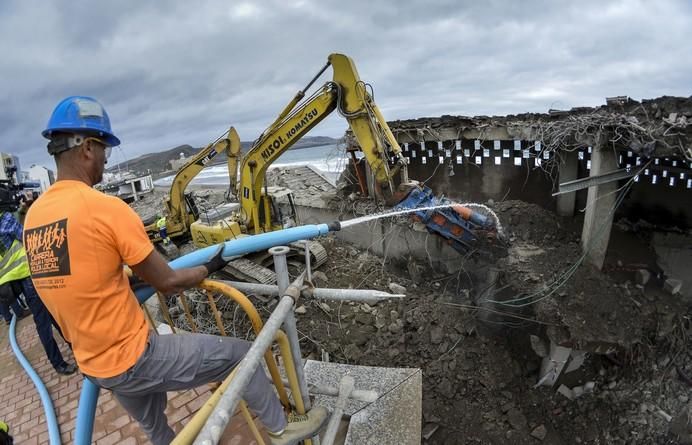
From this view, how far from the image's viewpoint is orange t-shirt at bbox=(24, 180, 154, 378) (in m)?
1.56

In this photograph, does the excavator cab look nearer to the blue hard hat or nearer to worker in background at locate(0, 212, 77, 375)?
worker in background at locate(0, 212, 77, 375)

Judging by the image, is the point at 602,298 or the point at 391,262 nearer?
the point at 602,298

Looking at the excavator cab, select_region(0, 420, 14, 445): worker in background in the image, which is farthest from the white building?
select_region(0, 420, 14, 445): worker in background

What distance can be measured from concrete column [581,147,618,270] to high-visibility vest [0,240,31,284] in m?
7.79

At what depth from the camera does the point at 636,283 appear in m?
6.05

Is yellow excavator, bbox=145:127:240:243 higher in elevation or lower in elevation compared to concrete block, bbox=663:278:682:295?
higher

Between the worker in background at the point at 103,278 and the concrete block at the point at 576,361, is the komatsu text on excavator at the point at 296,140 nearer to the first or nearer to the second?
the concrete block at the point at 576,361

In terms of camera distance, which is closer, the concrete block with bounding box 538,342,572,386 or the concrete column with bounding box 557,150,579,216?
the concrete block with bounding box 538,342,572,386

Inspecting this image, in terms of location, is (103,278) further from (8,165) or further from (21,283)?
(8,165)

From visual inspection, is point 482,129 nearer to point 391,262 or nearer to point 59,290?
point 391,262

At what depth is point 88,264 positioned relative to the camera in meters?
1.58

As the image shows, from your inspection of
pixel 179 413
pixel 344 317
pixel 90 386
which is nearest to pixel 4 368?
pixel 179 413

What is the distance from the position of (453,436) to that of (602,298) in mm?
2950

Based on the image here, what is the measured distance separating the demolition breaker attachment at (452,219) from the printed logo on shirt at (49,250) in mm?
4090
